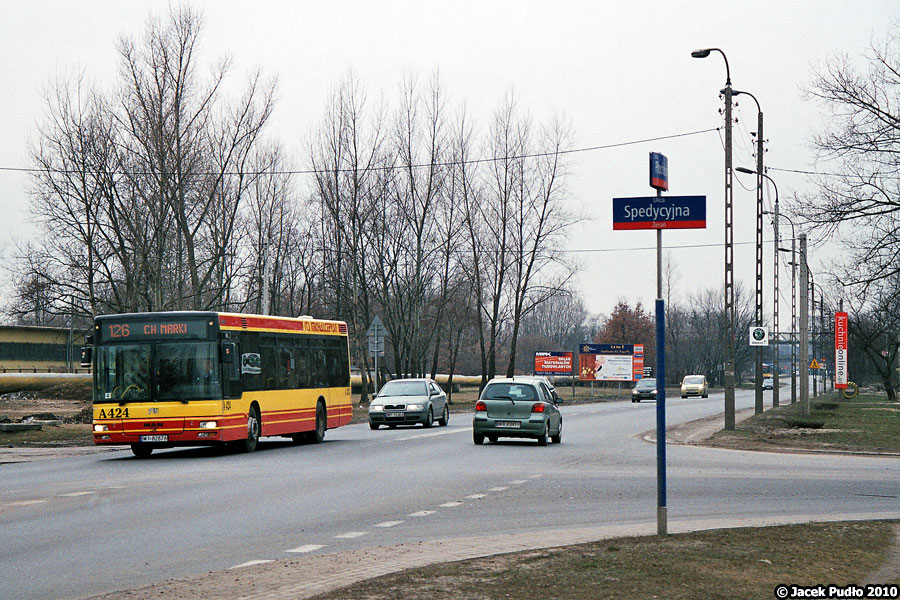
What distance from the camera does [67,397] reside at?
2426 inches

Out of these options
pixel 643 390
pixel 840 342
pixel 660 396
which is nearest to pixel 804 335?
pixel 840 342

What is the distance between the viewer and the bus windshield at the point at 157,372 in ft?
74.3

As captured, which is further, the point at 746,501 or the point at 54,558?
the point at 746,501

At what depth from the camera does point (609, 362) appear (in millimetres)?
88625

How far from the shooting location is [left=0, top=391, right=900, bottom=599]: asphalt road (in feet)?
33.2

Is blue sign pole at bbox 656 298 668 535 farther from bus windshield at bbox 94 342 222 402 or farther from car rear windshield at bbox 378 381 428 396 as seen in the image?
car rear windshield at bbox 378 381 428 396

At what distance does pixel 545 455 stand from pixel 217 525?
38.6 feet

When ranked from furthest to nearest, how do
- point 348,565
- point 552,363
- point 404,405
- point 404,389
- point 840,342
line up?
point 552,363 → point 840,342 → point 404,389 → point 404,405 → point 348,565

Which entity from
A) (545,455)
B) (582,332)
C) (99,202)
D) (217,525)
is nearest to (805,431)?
(545,455)

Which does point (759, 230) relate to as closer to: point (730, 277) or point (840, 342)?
point (730, 277)

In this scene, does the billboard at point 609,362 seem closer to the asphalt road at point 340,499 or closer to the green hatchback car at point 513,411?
the green hatchback car at point 513,411

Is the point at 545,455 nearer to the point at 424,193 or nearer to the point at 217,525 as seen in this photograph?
the point at 217,525

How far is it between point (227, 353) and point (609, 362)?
A: 224 ft

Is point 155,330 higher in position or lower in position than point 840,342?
higher
